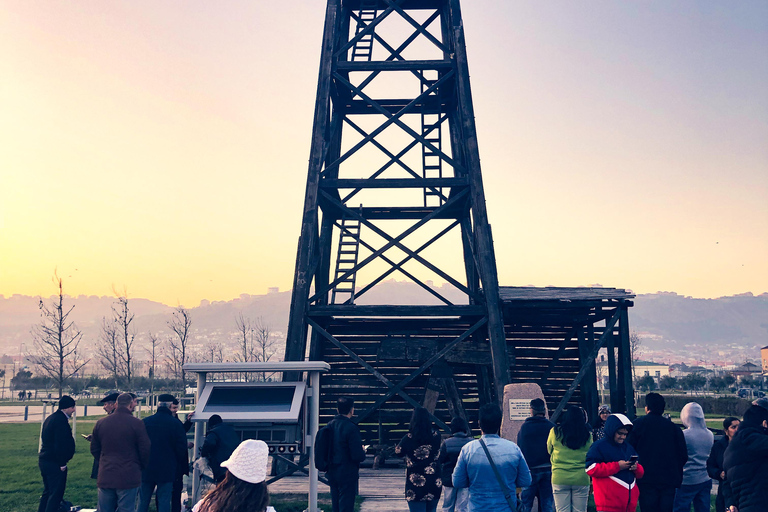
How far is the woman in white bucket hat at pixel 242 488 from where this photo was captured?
349 centimetres

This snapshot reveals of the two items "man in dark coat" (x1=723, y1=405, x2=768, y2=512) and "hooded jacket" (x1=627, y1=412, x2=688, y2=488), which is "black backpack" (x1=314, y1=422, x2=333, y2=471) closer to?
"hooded jacket" (x1=627, y1=412, x2=688, y2=488)

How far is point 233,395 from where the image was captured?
31.6ft

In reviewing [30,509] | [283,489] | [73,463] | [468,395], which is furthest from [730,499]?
[73,463]

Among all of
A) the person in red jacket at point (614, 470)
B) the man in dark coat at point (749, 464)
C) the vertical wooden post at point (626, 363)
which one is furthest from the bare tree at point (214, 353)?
the man in dark coat at point (749, 464)

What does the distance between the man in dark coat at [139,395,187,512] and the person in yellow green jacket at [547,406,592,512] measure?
473 cm

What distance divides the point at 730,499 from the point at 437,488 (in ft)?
9.58

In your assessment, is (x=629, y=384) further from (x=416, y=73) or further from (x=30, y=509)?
(x=30, y=509)

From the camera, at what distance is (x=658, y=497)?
7.21 m

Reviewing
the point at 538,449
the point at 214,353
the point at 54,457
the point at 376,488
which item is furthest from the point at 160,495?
the point at 214,353

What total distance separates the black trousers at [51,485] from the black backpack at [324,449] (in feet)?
12.6

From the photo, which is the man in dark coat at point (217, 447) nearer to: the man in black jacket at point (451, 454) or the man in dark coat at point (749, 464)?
the man in black jacket at point (451, 454)

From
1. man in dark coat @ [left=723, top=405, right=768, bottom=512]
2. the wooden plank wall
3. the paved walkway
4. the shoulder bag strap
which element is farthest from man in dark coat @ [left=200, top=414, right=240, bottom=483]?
the wooden plank wall

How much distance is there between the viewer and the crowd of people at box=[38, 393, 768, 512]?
19.3 feet

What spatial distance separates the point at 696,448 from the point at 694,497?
74 centimetres
